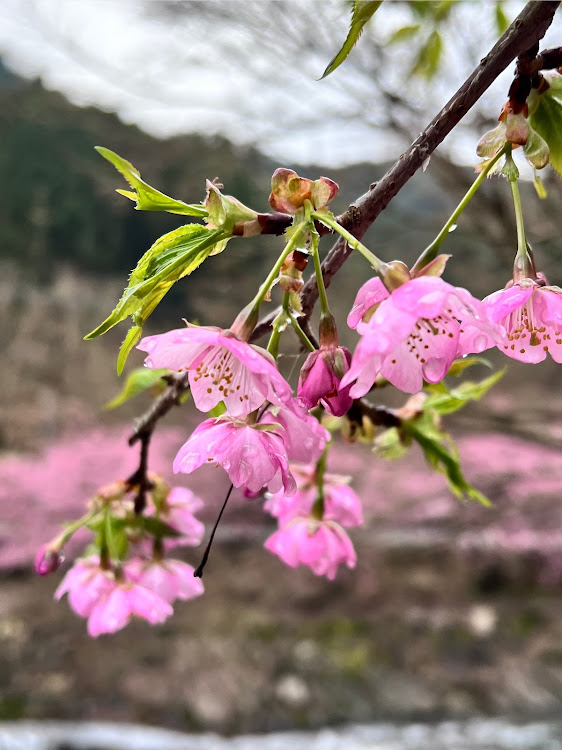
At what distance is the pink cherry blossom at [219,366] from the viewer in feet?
0.70

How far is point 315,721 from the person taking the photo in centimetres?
184

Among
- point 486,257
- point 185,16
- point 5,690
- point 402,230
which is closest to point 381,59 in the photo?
point 185,16

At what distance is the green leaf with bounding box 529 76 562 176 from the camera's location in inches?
9.9

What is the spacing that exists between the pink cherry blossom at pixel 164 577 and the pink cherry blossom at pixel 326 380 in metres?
0.32

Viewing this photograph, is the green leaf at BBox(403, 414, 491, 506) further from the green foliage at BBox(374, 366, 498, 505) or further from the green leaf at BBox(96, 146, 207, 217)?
the green leaf at BBox(96, 146, 207, 217)

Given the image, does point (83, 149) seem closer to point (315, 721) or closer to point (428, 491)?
point (428, 491)

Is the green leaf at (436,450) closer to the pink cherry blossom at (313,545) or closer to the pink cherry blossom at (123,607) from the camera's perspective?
the pink cherry blossom at (313,545)

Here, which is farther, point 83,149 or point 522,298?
point 83,149

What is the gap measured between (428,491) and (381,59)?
2.17 m

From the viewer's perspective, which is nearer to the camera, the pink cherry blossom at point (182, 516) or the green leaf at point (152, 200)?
the green leaf at point (152, 200)

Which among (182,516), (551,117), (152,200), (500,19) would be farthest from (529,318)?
(500,19)

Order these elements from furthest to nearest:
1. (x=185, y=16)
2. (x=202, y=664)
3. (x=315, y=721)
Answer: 1. (x=202, y=664)
2. (x=315, y=721)
3. (x=185, y=16)

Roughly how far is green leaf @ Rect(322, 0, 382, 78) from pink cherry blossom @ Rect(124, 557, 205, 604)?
412 mm

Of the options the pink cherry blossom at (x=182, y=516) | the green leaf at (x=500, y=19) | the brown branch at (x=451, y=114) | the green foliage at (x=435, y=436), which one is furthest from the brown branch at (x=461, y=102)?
the green leaf at (x=500, y=19)
